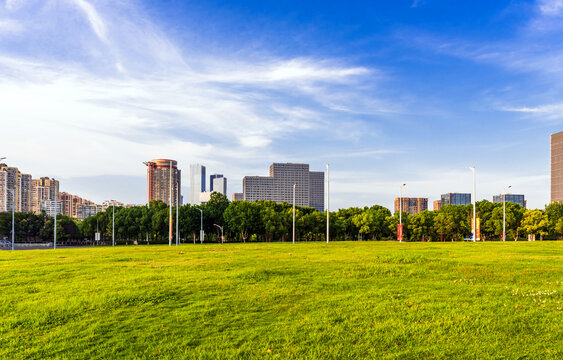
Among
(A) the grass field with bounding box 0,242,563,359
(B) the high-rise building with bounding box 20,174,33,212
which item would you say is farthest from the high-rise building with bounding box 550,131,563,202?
(B) the high-rise building with bounding box 20,174,33,212

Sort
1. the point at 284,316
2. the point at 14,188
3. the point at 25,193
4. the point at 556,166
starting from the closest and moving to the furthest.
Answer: the point at 284,316 → the point at 556,166 → the point at 14,188 → the point at 25,193

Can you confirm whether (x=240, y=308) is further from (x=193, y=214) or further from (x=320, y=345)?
(x=193, y=214)

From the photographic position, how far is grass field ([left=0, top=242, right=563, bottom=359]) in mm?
8500

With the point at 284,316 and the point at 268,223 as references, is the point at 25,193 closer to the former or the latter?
the point at 268,223

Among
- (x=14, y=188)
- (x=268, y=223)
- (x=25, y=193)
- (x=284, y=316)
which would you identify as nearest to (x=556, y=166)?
(x=268, y=223)

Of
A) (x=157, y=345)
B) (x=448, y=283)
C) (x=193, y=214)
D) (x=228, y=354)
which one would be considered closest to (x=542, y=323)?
(x=448, y=283)

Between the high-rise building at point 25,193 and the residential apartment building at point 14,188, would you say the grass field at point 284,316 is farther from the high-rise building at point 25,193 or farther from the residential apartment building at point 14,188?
the high-rise building at point 25,193

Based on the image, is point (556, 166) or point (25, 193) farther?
point (25, 193)

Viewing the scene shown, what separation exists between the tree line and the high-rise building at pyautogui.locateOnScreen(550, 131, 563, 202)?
6695 cm

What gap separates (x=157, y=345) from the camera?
348 inches

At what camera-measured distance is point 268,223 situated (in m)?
81.6

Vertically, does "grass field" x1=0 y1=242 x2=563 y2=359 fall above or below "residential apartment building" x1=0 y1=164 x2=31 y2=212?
below

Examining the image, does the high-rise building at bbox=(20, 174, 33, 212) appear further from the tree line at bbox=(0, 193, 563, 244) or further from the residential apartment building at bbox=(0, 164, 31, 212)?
the tree line at bbox=(0, 193, 563, 244)

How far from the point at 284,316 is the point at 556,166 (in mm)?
178743
